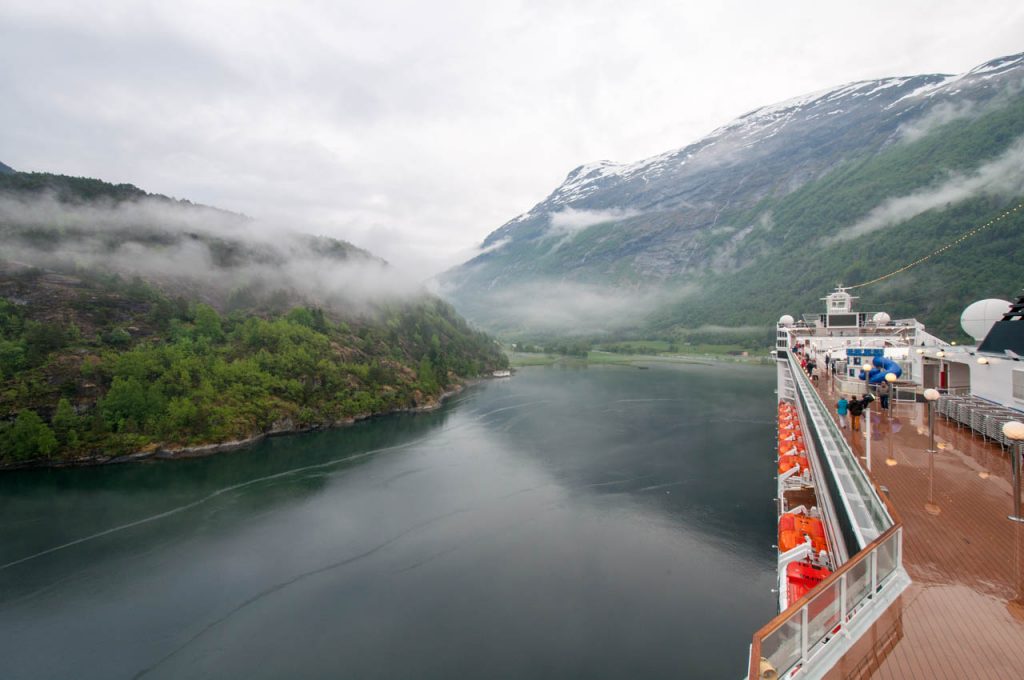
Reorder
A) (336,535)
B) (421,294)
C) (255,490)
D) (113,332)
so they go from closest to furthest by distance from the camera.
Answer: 1. (336,535)
2. (255,490)
3. (113,332)
4. (421,294)

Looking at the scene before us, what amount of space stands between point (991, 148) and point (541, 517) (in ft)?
349

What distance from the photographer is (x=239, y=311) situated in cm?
4769

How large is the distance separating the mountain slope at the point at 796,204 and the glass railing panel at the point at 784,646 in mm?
73686

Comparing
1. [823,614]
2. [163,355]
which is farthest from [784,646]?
[163,355]

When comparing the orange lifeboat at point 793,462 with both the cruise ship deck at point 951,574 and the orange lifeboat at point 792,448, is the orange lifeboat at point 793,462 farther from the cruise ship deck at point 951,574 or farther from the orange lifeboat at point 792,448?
the cruise ship deck at point 951,574

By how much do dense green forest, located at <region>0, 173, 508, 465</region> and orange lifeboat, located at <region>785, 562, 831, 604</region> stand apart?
31554 millimetres

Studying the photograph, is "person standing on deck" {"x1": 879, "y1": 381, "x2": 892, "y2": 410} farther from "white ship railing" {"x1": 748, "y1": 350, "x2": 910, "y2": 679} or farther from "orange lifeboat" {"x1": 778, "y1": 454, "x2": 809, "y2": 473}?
"white ship railing" {"x1": 748, "y1": 350, "x2": 910, "y2": 679}

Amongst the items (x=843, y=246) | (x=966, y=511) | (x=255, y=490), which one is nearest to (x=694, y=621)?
(x=966, y=511)

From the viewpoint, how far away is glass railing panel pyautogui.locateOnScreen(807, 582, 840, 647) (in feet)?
10.8

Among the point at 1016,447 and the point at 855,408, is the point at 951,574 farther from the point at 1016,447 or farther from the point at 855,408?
the point at 855,408

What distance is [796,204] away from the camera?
12644 cm

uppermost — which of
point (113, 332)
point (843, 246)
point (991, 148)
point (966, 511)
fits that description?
point (991, 148)

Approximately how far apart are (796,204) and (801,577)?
140715mm

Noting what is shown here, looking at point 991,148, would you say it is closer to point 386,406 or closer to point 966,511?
point 386,406
